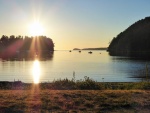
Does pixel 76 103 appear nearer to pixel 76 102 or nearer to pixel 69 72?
pixel 76 102

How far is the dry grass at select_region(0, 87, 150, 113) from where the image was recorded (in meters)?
10.6

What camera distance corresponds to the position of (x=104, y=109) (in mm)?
10727

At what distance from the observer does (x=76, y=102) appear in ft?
38.0

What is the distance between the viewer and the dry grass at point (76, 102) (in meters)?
10.6

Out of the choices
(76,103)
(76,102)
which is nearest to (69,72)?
(76,102)

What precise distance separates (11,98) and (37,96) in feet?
3.50

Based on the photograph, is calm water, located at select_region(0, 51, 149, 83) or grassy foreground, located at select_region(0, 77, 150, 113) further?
calm water, located at select_region(0, 51, 149, 83)

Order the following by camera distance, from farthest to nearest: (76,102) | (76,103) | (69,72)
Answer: (69,72) < (76,102) < (76,103)

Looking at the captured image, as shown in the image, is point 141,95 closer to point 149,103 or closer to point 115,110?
point 149,103

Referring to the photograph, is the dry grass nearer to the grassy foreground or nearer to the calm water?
the grassy foreground

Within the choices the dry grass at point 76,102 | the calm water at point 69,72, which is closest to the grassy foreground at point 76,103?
the dry grass at point 76,102

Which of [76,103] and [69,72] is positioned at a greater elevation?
[76,103]

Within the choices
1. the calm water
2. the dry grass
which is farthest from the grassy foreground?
the calm water

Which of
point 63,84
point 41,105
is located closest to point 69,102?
point 41,105
